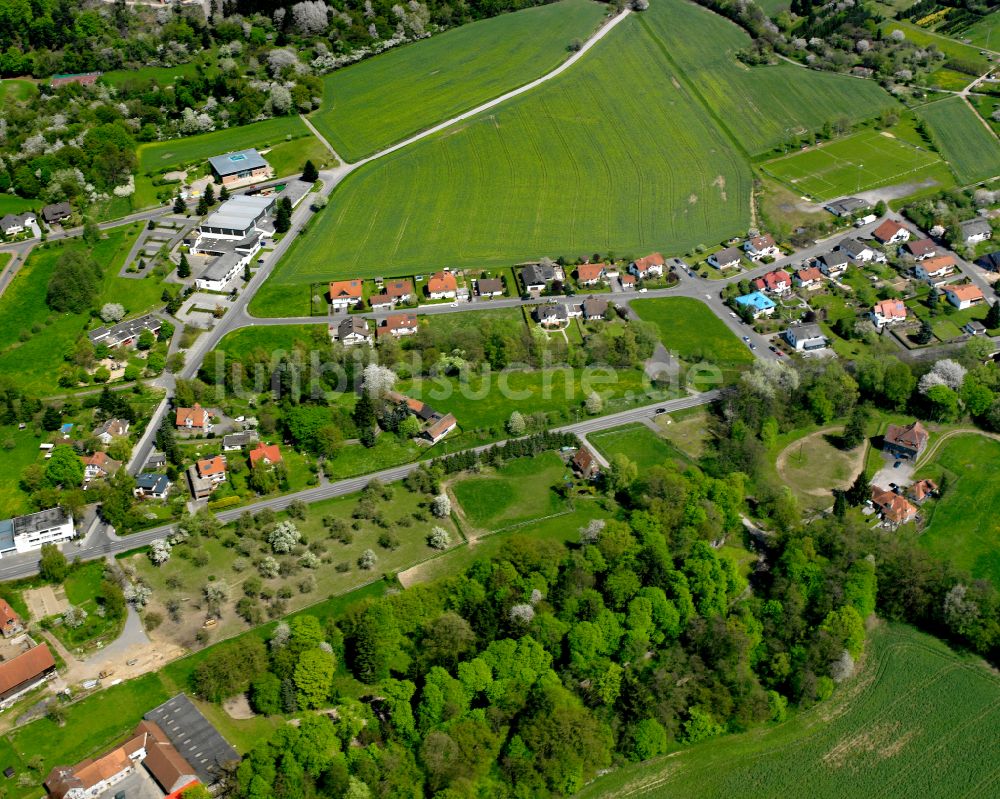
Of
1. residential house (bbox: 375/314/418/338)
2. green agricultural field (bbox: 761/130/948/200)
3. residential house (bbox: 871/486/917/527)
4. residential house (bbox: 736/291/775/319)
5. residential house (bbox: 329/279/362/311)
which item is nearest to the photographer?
residential house (bbox: 871/486/917/527)

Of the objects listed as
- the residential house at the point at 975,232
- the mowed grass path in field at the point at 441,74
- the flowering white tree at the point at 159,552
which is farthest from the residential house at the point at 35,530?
the residential house at the point at 975,232

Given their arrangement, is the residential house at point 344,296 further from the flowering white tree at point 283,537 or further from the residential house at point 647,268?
the flowering white tree at point 283,537

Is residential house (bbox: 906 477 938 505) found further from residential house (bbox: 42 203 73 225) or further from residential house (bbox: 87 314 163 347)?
residential house (bbox: 42 203 73 225)

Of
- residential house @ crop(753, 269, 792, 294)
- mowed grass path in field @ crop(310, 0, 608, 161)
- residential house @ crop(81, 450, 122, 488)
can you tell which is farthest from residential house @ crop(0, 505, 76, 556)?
residential house @ crop(753, 269, 792, 294)

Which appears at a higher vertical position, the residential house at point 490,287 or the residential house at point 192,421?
the residential house at point 192,421

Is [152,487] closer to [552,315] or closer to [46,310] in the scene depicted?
[46,310]

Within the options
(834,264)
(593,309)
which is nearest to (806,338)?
(834,264)

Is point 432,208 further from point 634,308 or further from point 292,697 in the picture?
point 292,697
